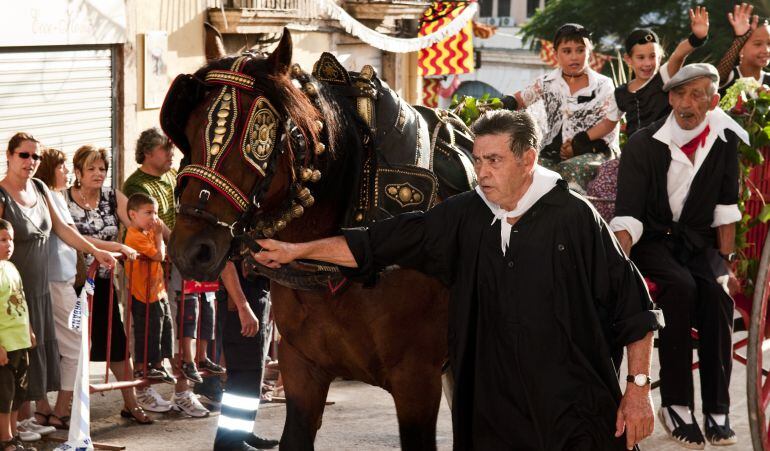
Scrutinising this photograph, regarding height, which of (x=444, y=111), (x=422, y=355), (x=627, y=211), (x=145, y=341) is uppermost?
(x=444, y=111)

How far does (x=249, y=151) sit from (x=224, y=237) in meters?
0.32

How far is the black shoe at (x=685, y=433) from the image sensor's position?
5777mm

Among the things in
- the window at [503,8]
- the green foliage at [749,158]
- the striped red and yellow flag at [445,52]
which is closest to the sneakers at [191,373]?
the green foliage at [749,158]

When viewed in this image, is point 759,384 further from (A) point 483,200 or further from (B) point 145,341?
(B) point 145,341

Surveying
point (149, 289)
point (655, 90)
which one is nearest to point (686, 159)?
point (655, 90)

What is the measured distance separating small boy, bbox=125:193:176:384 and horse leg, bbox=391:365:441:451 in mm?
3394

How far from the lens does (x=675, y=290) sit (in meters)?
5.92

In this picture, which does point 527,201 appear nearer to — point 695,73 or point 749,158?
point 695,73

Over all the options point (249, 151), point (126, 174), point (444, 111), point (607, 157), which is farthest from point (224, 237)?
point (126, 174)

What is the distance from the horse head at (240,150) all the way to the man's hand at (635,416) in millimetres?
1312

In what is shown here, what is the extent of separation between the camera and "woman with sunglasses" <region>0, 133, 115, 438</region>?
23.7ft

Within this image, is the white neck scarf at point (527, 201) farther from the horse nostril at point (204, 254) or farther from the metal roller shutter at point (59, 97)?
the metal roller shutter at point (59, 97)

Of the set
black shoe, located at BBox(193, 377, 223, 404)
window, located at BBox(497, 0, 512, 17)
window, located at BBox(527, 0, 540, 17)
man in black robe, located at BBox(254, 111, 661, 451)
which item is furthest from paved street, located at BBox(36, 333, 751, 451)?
window, located at BBox(497, 0, 512, 17)

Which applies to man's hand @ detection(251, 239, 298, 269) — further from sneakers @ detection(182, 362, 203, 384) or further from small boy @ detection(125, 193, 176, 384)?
sneakers @ detection(182, 362, 203, 384)
